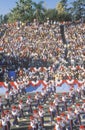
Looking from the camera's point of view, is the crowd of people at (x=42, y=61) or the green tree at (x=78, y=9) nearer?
the crowd of people at (x=42, y=61)

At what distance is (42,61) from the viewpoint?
5175 centimetres

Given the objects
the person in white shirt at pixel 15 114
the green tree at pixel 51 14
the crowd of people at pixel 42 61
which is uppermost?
the green tree at pixel 51 14

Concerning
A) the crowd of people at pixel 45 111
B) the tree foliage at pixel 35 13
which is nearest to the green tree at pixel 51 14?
the tree foliage at pixel 35 13

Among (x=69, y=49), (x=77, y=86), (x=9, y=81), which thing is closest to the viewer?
(x=77, y=86)

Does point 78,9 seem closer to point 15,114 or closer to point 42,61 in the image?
point 42,61

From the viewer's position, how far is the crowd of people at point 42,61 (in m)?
31.5

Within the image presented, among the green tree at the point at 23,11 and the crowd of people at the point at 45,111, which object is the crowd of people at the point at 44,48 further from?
the green tree at the point at 23,11

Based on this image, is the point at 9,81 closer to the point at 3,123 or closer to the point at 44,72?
the point at 44,72

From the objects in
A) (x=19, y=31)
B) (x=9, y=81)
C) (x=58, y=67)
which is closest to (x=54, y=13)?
(x=19, y=31)

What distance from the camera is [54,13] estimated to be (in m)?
80.8

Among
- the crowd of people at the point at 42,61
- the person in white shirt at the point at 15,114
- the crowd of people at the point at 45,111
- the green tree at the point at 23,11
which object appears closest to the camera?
the crowd of people at the point at 45,111

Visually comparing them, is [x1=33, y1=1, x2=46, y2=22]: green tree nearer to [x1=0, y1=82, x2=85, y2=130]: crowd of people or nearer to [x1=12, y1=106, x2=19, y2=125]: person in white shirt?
[x1=0, y1=82, x2=85, y2=130]: crowd of people

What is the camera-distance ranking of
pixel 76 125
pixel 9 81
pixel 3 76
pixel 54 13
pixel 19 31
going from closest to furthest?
pixel 76 125 < pixel 9 81 < pixel 3 76 < pixel 19 31 < pixel 54 13

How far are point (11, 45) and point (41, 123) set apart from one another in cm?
2893
